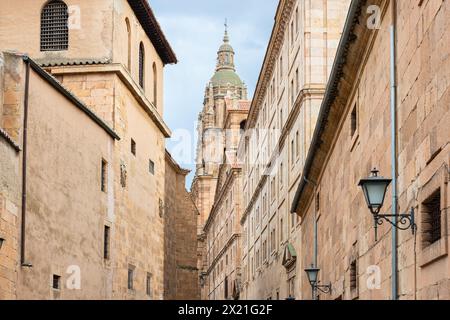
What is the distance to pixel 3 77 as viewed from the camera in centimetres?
2119

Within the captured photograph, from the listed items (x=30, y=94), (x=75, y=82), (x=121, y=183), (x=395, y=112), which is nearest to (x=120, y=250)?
(x=121, y=183)

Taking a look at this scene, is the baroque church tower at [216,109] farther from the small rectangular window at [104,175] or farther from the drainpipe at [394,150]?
the drainpipe at [394,150]

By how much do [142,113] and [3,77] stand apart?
14185mm

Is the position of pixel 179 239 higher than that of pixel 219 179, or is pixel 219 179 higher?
pixel 219 179

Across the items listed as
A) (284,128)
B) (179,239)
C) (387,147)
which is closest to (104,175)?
(284,128)

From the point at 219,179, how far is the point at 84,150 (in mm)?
62501

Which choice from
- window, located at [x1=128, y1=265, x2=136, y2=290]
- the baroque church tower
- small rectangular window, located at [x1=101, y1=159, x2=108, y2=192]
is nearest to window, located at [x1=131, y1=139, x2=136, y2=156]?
window, located at [x1=128, y1=265, x2=136, y2=290]

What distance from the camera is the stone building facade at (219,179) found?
237ft

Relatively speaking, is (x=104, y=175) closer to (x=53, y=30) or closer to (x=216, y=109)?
(x=53, y=30)

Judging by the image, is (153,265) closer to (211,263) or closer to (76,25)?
(76,25)

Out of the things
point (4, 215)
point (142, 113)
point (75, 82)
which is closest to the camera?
point (4, 215)

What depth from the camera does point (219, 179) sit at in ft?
292

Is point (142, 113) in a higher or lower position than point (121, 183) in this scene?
higher

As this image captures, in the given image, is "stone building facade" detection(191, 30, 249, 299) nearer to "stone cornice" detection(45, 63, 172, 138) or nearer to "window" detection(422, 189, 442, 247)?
"stone cornice" detection(45, 63, 172, 138)
